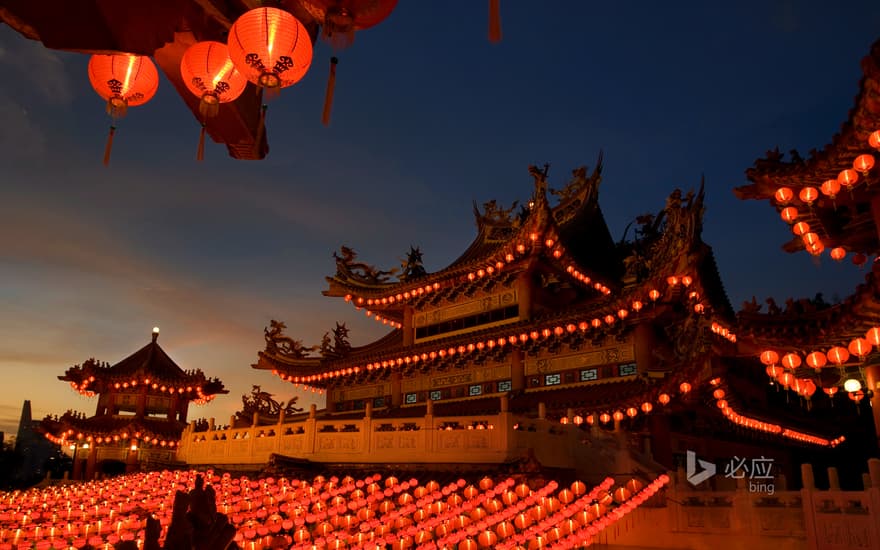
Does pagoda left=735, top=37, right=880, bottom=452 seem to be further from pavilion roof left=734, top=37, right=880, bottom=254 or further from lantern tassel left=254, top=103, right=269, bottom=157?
lantern tassel left=254, top=103, right=269, bottom=157

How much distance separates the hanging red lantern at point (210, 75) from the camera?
523 cm

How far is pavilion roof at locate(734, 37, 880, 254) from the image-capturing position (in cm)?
679

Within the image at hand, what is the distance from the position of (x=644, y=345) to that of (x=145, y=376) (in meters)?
21.7

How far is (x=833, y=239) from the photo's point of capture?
31.1 feet

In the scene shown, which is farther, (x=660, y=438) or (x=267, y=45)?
(x=660, y=438)

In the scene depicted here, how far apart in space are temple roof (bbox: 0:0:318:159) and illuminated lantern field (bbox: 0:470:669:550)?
20.5 feet

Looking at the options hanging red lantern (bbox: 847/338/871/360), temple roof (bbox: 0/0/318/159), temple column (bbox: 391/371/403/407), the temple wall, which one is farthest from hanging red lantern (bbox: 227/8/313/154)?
temple column (bbox: 391/371/403/407)

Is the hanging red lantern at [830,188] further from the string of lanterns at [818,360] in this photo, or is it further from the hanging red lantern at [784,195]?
the string of lanterns at [818,360]

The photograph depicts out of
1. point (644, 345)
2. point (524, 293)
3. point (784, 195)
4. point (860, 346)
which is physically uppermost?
point (524, 293)

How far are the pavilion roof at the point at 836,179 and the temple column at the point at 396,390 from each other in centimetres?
1256

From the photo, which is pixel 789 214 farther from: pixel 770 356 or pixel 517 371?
pixel 517 371

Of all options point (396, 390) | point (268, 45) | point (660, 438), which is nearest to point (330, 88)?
point (268, 45)

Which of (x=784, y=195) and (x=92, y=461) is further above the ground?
(x=784, y=195)

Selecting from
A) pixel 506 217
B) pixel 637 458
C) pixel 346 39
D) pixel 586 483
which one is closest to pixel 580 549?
pixel 586 483
